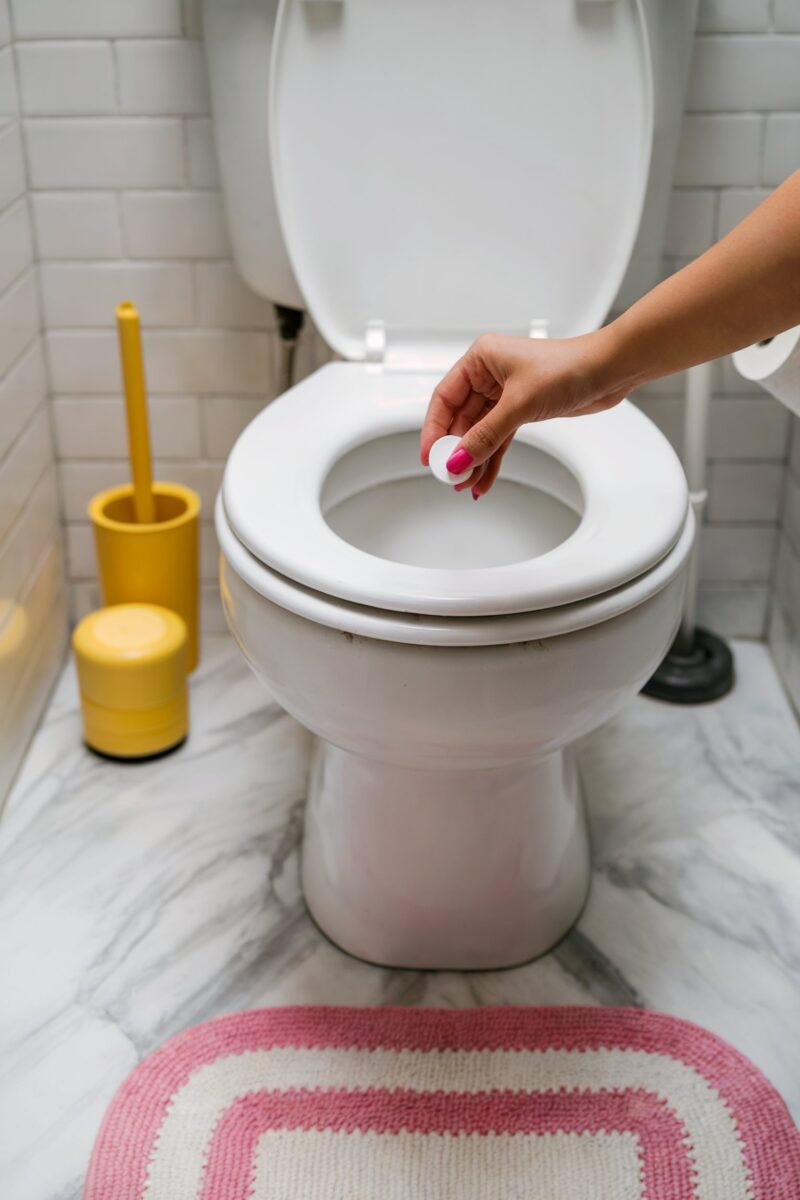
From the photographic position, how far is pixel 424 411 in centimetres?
110

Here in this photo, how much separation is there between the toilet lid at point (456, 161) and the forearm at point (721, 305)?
530 mm

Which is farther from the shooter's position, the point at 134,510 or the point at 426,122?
the point at 134,510

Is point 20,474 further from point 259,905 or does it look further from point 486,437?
point 486,437

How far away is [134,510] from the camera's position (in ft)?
4.81

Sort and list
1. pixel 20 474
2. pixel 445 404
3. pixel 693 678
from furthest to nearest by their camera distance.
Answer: pixel 693 678 → pixel 20 474 → pixel 445 404

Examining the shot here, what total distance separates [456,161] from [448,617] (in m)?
0.58

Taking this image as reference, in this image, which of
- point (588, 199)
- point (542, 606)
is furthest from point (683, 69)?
point (542, 606)

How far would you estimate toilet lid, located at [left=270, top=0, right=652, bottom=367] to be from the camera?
113 cm

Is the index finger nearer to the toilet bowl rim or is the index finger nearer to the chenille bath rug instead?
the toilet bowl rim

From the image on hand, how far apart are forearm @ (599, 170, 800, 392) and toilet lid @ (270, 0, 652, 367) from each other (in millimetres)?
530

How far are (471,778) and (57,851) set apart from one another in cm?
46

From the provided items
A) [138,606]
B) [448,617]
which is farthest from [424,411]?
[138,606]

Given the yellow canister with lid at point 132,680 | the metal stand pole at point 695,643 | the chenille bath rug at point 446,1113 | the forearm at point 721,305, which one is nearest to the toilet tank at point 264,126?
the metal stand pole at point 695,643

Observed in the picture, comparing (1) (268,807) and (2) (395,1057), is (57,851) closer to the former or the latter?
(1) (268,807)
